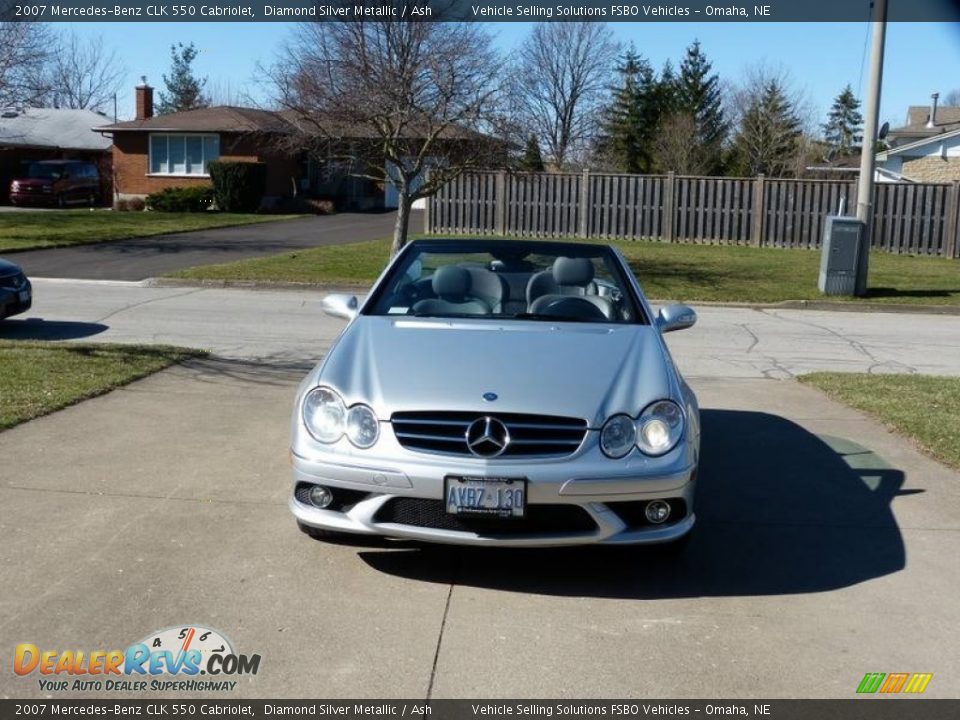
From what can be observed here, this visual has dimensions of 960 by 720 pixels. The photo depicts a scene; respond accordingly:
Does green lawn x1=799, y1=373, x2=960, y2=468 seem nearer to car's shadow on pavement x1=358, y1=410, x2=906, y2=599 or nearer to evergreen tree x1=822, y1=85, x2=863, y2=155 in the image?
car's shadow on pavement x1=358, y1=410, x2=906, y2=599

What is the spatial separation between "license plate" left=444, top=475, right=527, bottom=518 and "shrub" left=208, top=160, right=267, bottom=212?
37.6 m

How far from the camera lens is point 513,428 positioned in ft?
16.6

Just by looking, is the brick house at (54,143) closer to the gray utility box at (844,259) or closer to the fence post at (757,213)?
the fence post at (757,213)

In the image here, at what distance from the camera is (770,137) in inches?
2048

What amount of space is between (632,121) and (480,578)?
53073mm

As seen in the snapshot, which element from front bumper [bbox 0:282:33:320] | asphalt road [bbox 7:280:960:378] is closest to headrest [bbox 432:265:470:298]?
asphalt road [bbox 7:280:960:378]

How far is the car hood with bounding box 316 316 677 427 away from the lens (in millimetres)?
5168

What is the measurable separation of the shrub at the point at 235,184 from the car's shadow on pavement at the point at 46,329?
27.4 metres

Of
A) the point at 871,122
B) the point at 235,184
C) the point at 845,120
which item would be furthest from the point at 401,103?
the point at 845,120

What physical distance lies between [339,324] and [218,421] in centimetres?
629

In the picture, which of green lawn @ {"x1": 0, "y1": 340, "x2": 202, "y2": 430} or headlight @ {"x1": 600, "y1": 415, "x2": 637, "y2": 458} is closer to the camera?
headlight @ {"x1": 600, "y1": 415, "x2": 637, "y2": 458}

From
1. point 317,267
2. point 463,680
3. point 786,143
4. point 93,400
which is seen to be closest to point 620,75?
point 786,143

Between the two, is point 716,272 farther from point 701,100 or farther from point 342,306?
point 701,100

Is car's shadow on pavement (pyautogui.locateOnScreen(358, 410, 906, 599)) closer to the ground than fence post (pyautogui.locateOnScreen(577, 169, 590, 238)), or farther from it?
closer to the ground
